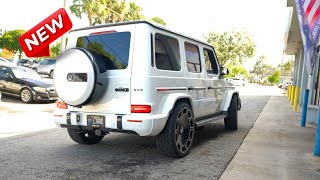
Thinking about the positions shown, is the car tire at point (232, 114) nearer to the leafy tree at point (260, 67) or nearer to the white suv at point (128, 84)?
the white suv at point (128, 84)

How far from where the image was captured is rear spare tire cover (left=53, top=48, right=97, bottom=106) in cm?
394

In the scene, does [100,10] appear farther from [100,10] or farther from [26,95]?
[26,95]

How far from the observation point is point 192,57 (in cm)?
529

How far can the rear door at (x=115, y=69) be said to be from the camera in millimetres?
4023

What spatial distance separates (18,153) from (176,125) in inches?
100

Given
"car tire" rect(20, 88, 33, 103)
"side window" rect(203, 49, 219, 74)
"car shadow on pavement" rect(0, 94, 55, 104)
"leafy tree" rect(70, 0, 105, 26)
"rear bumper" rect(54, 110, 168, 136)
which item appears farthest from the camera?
"leafy tree" rect(70, 0, 105, 26)

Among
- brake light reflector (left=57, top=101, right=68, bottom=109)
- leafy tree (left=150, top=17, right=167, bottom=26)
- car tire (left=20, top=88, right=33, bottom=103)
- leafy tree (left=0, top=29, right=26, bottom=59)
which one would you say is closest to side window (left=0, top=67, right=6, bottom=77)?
car tire (left=20, top=88, right=33, bottom=103)

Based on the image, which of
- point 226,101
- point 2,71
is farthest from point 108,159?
point 2,71

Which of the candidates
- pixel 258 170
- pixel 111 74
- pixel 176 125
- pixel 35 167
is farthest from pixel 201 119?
pixel 35 167

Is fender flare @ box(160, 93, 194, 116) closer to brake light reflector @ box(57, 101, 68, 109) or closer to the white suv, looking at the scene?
the white suv

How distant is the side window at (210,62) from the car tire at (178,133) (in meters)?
1.54

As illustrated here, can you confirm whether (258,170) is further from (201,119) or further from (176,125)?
(201,119)

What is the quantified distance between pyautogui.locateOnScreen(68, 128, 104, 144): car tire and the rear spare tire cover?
102cm

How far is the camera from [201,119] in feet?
18.0
